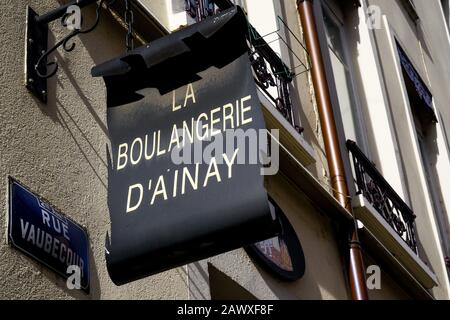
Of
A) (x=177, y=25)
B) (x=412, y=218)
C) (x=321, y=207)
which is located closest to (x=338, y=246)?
(x=321, y=207)

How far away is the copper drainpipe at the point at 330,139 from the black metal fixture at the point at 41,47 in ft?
12.6

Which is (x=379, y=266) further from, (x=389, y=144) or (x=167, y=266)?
(x=167, y=266)

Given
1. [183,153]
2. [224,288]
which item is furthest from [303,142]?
[183,153]

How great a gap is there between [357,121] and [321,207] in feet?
8.21

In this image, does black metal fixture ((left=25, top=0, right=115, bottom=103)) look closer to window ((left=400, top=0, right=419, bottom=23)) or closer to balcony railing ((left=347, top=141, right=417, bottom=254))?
balcony railing ((left=347, top=141, right=417, bottom=254))

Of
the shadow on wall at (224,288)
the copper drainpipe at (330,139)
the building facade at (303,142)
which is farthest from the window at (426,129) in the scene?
the shadow on wall at (224,288)

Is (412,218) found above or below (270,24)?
below

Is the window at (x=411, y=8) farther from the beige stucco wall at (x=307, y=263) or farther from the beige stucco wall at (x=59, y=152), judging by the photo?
the beige stucco wall at (x=59, y=152)

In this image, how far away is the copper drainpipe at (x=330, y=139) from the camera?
28.3 feet

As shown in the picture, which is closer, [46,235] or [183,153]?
[183,153]

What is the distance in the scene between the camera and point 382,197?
10086 millimetres

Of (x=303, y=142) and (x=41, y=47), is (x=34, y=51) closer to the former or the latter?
(x=41, y=47)

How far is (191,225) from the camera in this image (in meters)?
4.43

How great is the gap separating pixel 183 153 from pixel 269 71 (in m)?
4.09
